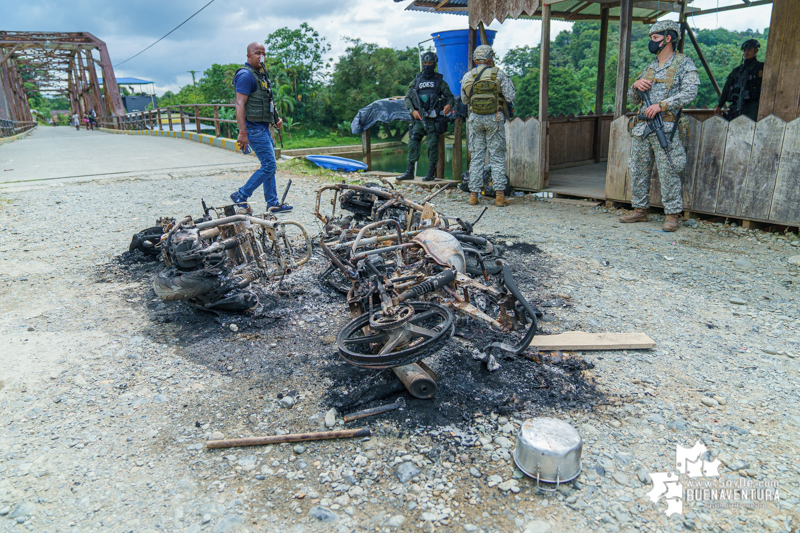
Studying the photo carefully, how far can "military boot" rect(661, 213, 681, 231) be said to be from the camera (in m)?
6.31

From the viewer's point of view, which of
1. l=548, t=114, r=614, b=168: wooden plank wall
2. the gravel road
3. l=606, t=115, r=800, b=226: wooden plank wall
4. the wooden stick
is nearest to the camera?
the gravel road

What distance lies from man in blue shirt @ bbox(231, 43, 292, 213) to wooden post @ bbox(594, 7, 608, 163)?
23.2 feet

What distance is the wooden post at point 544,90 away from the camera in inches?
309

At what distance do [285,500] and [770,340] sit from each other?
11.4 feet

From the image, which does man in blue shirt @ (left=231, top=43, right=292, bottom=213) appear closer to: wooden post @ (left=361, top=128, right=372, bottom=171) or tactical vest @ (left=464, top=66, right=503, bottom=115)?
tactical vest @ (left=464, top=66, right=503, bottom=115)

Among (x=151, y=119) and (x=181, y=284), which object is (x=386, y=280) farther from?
(x=151, y=119)

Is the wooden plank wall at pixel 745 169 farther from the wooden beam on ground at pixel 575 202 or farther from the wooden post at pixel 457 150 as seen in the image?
the wooden post at pixel 457 150

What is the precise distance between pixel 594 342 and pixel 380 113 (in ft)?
30.8

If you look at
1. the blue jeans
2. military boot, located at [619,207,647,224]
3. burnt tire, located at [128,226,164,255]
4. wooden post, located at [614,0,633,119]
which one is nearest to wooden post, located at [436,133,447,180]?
wooden post, located at [614,0,633,119]

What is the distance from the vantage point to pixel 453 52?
9.32m

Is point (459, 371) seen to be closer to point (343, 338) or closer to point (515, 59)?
point (343, 338)

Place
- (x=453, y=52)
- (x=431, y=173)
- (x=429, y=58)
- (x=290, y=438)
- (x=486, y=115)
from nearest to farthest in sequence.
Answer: (x=290, y=438) → (x=486, y=115) → (x=429, y=58) → (x=453, y=52) → (x=431, y=173)

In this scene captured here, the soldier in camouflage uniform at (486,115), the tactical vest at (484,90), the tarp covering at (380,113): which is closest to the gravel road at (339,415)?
the soldier in camouflage uniform at (486,115)

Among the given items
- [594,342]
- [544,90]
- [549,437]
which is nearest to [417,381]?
[549,437]
